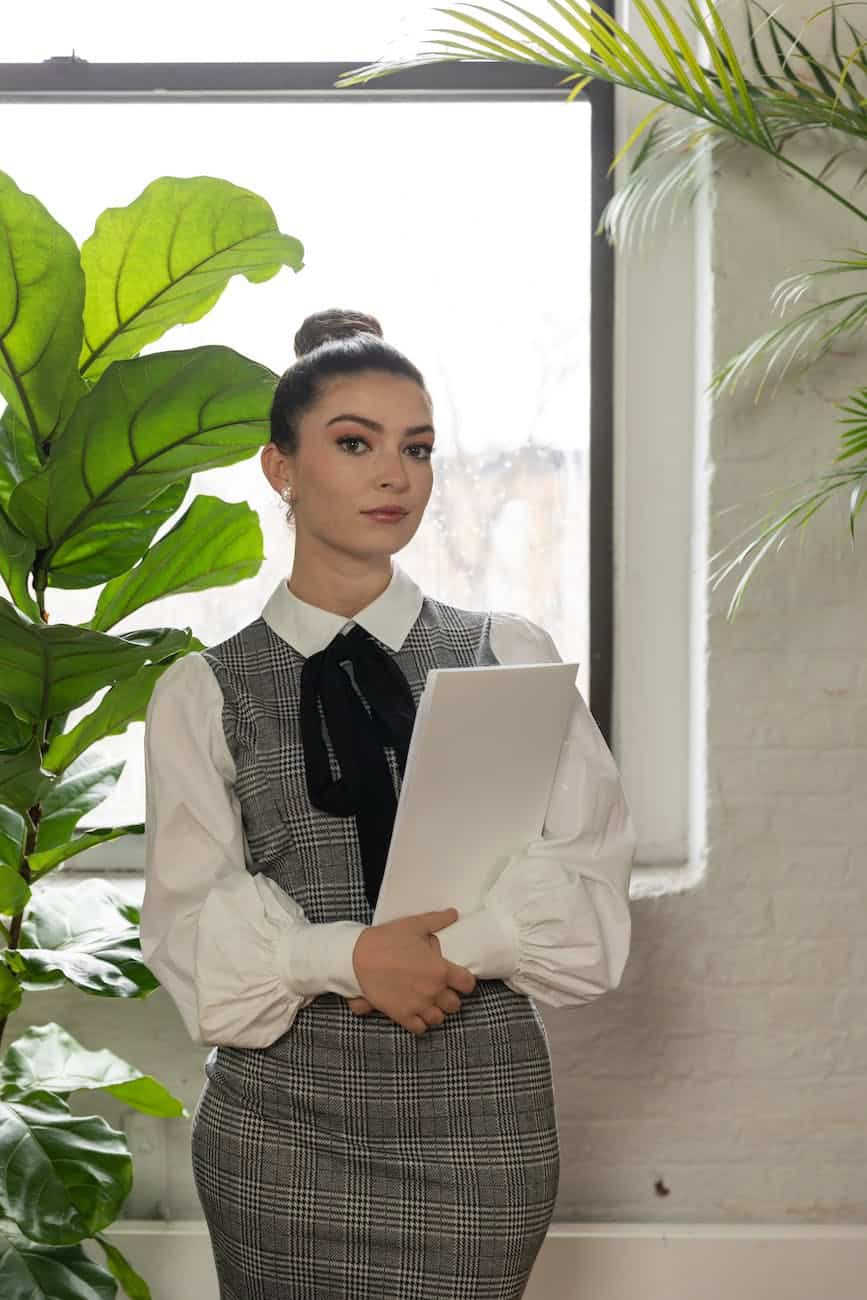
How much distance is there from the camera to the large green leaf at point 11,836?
4.97ft

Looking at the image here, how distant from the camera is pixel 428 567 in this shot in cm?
224

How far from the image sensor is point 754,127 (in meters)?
1.68

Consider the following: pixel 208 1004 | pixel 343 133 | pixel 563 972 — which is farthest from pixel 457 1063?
pixel 343 133

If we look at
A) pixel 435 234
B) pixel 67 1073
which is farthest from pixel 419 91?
pixel 67 1073

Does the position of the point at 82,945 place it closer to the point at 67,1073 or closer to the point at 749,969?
the point at 67,1073

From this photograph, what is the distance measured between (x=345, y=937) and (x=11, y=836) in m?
0.47

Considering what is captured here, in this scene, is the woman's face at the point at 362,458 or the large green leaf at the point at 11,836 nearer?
the woman's face at the point at 362,458

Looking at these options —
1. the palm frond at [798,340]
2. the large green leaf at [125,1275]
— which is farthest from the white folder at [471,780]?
the palm frond at [798,340]

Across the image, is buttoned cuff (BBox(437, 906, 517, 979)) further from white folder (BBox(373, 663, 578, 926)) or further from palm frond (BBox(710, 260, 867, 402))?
palm frond (BBox(710, 260, 867, 402))

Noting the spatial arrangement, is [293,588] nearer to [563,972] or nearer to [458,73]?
[563,972]

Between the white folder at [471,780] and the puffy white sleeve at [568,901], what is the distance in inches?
1.1

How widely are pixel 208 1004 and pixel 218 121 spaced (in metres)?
1.50

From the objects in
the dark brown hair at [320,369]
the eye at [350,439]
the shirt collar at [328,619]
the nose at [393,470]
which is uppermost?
the dark brown hair at [320,369]

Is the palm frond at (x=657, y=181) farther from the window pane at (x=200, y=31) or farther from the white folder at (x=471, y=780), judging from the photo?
the white folder at (x=471, y=780)
